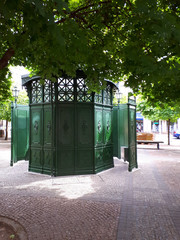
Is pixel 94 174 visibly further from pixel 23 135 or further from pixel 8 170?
pixel 23 135

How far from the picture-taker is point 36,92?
839 centimetres

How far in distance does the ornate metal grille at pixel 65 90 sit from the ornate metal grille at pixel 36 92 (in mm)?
1003

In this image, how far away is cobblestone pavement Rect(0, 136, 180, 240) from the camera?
3.71 meters

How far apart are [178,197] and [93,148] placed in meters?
3.45

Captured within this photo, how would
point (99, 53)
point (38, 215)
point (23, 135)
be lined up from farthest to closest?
point (23, 135)
point (99, 53)
point (38, 215)

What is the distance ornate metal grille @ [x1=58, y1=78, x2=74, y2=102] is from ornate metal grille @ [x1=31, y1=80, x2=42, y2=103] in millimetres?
1003

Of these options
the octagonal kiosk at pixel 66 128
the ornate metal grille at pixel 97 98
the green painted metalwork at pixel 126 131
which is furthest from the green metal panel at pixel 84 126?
the green painted metalwork at pixel 126 131

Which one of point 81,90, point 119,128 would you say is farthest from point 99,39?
point 119,128

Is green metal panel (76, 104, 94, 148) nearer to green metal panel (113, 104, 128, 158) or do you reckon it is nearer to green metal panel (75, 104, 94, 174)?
green metal panel (75, 104, 94, 174)

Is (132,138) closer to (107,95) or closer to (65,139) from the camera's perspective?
(107,95)

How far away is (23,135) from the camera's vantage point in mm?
10859

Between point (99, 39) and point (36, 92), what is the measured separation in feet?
12.5

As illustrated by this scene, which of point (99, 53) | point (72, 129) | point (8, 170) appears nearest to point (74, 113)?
point (72, 129)

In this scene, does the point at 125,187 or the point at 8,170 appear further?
the point at 8,170
